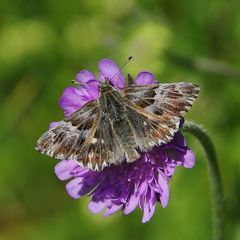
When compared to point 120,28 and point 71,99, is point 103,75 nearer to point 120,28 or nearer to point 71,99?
point 71,99

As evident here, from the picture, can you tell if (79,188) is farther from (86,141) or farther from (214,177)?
(214,177)

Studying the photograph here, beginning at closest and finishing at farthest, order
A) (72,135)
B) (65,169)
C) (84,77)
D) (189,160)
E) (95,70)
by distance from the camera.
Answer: (189,160), (72,135), (84,77), (65,169), (95,70)

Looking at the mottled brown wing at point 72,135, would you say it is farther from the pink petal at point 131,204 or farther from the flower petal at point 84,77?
the pink petal at point 131,204

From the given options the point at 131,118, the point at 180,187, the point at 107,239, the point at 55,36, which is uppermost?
the point at 55,36

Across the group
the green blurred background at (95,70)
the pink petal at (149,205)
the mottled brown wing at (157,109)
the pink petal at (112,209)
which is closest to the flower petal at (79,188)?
the pink petal at (112,209)

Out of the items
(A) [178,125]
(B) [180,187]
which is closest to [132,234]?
(B) [180,187]

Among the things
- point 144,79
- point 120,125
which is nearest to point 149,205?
point 120,125
